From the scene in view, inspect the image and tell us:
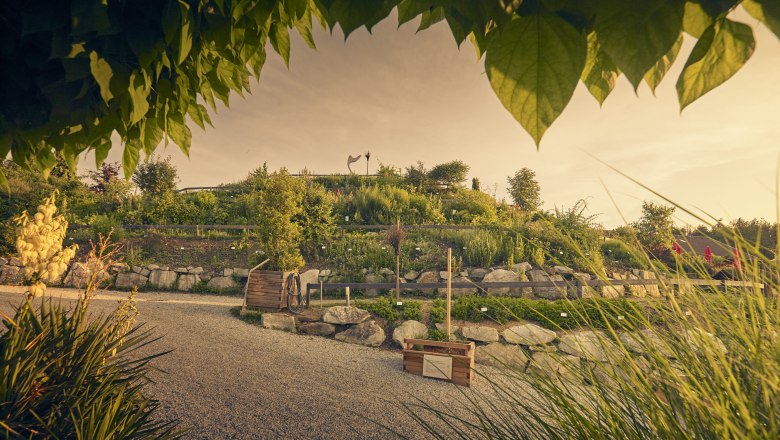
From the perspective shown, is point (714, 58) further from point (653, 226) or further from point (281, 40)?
point (653, 226)

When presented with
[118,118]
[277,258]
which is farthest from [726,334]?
[277,258]

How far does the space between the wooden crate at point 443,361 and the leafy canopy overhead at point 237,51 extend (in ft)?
13.8

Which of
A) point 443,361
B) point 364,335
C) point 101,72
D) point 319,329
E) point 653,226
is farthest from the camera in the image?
point 653,226

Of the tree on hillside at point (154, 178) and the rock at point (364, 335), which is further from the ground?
the tree on hillside at point (154, 178)

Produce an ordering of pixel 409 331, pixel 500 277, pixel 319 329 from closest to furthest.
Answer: pixel 409 331 → pixel 319 329 → pixel 500 277

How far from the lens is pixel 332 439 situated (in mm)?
3703

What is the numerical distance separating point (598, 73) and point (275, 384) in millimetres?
5091

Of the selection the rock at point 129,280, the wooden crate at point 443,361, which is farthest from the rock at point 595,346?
the rock at point 129,280

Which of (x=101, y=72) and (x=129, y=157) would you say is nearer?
(x=101, y=72)

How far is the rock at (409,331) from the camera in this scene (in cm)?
699

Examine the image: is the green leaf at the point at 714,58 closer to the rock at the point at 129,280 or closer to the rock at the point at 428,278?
the rock at the point at 428,278

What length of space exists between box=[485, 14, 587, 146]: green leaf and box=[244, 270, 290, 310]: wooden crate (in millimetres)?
8152

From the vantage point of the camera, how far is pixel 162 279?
10.8 m

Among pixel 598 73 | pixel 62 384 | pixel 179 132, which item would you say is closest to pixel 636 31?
pixel 598 73
